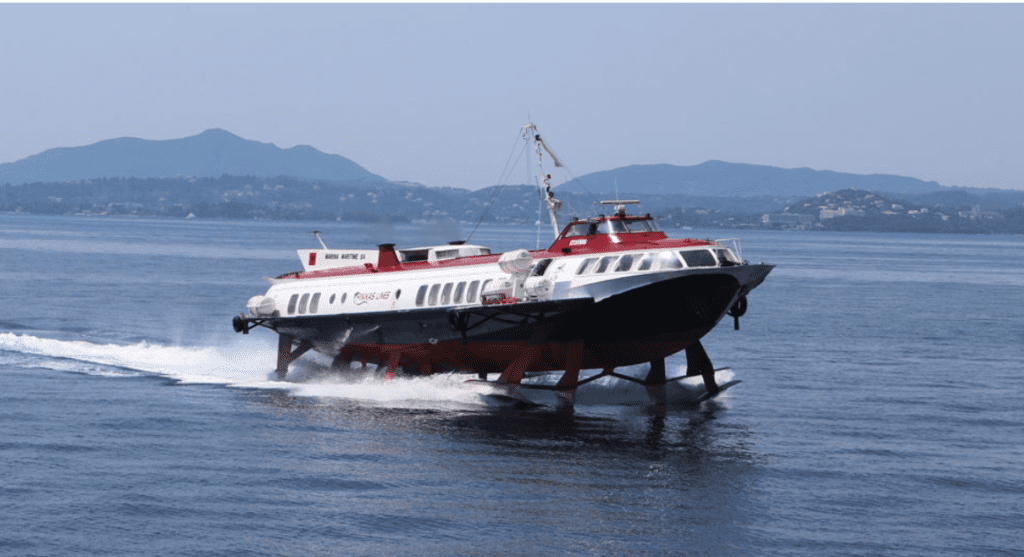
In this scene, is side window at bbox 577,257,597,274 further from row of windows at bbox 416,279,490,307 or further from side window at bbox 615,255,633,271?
row of windows at bbox 416,279,490,307

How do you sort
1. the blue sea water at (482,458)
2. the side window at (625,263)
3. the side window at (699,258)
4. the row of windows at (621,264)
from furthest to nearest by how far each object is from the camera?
1. the side window at (625,263)
2. the side window at (699,258)
3. the row of windows at (621,264)
4. the blue sea water at (482,458)

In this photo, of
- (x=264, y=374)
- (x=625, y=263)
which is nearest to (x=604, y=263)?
(x=625, y=263)

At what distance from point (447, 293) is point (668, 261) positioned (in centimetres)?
793

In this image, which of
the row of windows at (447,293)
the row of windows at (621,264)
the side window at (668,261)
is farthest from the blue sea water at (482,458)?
the side window at (668,261)

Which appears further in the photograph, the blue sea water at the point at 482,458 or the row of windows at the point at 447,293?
→ the row of windows at the point at 447,293

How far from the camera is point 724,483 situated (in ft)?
91.6

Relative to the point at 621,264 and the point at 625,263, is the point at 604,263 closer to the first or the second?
the point at 621,264

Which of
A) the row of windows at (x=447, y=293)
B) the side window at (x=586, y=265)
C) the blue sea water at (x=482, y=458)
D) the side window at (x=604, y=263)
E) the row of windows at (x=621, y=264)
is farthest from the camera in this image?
the row of windows at (x=447, y=293)

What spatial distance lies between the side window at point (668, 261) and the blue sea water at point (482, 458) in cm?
503

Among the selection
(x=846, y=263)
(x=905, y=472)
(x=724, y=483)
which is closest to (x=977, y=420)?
(x=905, y=472)

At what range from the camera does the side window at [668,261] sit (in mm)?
33875

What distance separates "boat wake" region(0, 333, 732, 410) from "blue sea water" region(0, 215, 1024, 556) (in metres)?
0.18

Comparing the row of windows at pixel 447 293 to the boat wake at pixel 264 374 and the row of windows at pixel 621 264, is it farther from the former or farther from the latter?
the boat wake at pixel 264 374

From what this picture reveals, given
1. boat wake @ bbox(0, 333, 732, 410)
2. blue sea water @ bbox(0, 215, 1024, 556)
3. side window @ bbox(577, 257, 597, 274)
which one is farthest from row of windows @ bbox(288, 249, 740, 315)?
blue sea water @ bbox(0, 215, 1024, 556)
